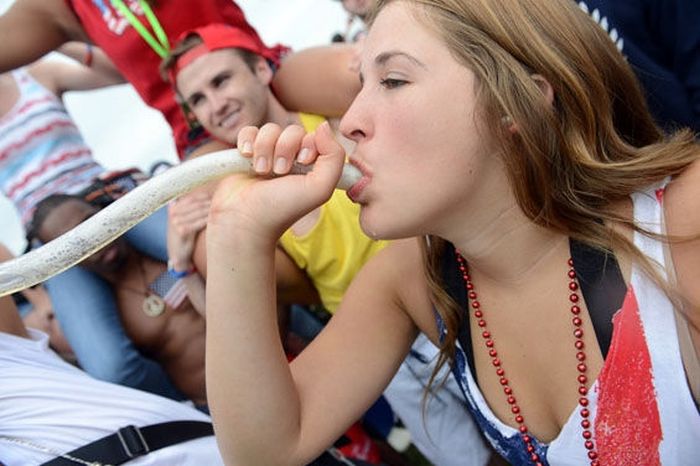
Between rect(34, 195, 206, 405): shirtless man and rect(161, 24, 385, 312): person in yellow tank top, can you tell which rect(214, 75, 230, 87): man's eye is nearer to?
rect(161, 24, 385, 312): person in yellow tank top

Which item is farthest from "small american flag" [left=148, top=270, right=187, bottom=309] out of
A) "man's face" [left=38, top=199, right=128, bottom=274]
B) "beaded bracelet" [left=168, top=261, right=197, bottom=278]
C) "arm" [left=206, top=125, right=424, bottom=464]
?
"arm" [left=206, top=125, right=424, bottom=464]

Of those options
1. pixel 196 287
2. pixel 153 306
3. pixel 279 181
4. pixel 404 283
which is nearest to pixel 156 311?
pixel 153 306

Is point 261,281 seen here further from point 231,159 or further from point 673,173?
point 673,173

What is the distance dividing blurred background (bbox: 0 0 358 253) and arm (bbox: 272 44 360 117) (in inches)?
56.5

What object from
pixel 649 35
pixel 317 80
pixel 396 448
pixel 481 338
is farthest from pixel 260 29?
pixel 481 338

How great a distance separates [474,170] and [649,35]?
583 mm

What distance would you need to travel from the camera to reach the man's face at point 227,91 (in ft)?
6.11

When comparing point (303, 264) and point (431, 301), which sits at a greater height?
point (431, 301)

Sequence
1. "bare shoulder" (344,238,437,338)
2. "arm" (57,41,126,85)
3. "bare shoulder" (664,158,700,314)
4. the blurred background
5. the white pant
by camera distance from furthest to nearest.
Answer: the blurred background, "arm" (57,41,126,85), the white pant, "bare shoulder" (344,238,437,338), "bare shoulder" (664,158,700,314)

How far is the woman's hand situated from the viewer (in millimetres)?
1058

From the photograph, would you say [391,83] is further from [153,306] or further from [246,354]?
Answer: [153,306]

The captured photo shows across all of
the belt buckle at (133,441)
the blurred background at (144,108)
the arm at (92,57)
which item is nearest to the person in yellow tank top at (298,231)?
the belt buckle at (133,441)

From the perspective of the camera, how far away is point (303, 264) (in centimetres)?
180

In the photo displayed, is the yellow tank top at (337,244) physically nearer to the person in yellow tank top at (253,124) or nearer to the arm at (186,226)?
the person in yellow tank top at (253,124)
